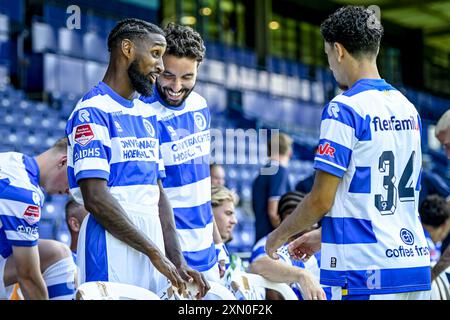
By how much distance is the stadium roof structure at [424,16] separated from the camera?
867 inches

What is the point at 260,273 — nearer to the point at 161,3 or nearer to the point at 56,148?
the point at 56,148

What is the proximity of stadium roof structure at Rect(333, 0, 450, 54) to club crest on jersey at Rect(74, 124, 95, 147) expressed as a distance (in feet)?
56.5

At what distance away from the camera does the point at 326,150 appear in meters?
2.63

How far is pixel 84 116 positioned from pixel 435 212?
2853 millimetres

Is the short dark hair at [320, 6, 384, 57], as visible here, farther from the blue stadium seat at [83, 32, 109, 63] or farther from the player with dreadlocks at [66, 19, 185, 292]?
the blue stadium seat at [83, 32, 109, 63]

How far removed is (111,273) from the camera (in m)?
2.75

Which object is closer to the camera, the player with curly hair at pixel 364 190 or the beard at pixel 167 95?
the player with curly hair at pixel 364 190

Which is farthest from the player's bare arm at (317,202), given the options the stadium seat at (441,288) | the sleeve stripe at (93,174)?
the stadium seat at (441,288)

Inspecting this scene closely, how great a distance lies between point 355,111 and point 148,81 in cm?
76

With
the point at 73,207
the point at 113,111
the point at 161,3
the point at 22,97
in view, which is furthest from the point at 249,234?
the point at 161,3

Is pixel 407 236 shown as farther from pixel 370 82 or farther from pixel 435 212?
pixel 435 212

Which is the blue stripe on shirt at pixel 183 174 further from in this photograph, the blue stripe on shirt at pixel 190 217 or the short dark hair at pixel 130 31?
the short dark hair at pixel 130 31

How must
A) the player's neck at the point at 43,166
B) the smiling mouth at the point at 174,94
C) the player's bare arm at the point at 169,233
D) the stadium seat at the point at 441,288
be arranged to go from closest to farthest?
the player's bare arm at the point at 169,233
the smiling mouth at the point at 174,94
the player's neck at the point at 43,166
the stadium seat at the point at 441,288

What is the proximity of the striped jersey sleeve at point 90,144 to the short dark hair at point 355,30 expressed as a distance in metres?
0.85
